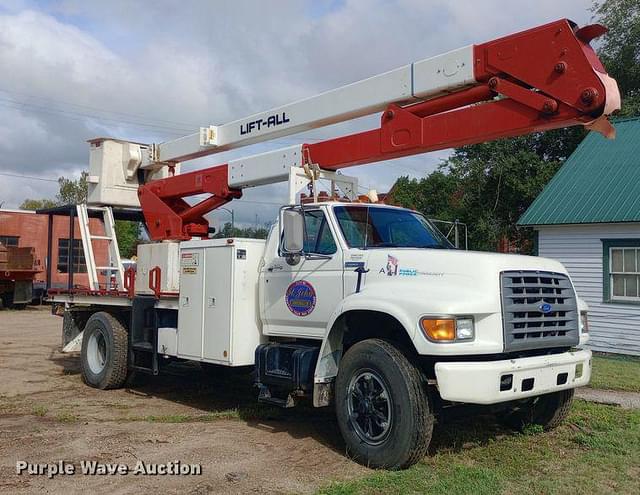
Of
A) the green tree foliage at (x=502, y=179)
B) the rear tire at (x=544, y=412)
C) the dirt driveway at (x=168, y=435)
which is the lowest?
the dirt driveway at (x=168, y=435)

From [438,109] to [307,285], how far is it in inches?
86.8

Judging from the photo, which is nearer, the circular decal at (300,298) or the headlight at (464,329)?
the headlight at (464,329)

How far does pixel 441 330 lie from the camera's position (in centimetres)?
517

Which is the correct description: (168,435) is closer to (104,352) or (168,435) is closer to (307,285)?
(307,285)

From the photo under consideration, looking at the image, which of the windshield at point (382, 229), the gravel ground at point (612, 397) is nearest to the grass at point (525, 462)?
the gravel ground at point (612, 397)

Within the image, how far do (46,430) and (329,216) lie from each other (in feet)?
12.1

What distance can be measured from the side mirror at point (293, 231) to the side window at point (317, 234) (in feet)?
0.60

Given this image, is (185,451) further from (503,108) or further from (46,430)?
(503,108)

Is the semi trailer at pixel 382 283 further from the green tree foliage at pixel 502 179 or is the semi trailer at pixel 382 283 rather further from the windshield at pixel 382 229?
the green tree foliage at pixel 502 179

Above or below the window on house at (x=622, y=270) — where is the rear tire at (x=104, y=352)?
below

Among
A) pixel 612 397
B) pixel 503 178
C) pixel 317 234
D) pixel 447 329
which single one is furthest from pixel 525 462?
pixel 503 178

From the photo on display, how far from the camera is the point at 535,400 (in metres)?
6.62

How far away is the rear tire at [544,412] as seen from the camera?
6.62 metres

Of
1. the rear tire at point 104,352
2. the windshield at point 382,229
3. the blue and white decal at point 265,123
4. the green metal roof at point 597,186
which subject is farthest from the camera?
the green metal roof at point 597,186
